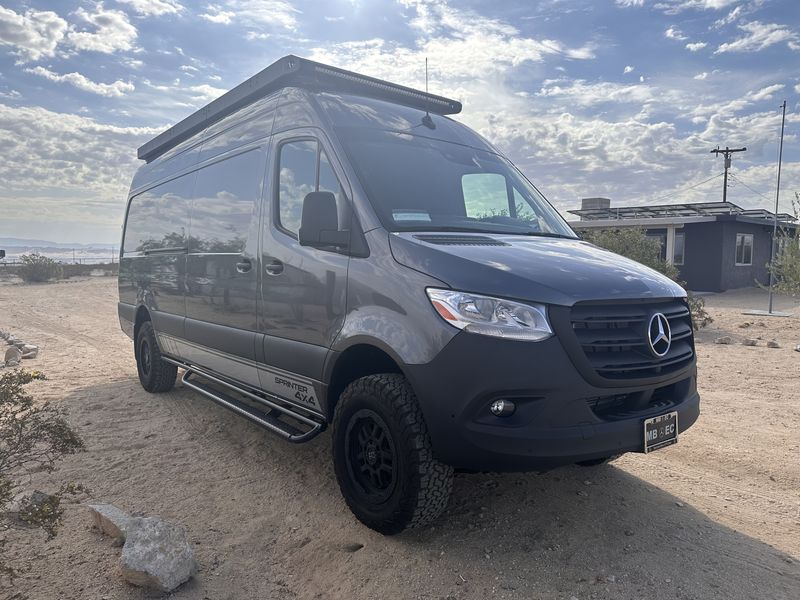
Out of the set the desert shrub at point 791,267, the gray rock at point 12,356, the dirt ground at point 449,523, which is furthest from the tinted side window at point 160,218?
the desert shrub at point 791,267

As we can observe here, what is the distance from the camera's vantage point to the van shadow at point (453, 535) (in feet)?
9.51

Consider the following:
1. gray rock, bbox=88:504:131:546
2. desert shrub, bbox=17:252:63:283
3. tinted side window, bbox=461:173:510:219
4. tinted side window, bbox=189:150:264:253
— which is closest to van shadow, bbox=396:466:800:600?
gray rock, bbox=88:504:131:546

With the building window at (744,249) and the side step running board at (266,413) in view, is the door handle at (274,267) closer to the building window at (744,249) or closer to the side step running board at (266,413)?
the side step running board at (266,413)

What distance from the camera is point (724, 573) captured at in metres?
2.98

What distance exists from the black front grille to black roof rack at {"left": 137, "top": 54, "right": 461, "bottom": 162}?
2557mm

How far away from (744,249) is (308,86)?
28180mm

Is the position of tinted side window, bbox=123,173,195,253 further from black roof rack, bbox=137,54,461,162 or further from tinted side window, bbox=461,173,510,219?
tinted side window, bbox=461,173,510,219

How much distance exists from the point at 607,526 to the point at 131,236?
676 cm

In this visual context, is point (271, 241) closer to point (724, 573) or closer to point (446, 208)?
point (446, 208)

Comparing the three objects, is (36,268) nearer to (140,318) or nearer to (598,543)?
(140,318)

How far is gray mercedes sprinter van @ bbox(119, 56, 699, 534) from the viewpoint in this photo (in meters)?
2.82

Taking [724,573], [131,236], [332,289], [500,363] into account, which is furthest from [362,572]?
[131,236]

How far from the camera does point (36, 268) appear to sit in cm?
2980


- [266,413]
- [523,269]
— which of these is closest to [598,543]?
[523,269]
